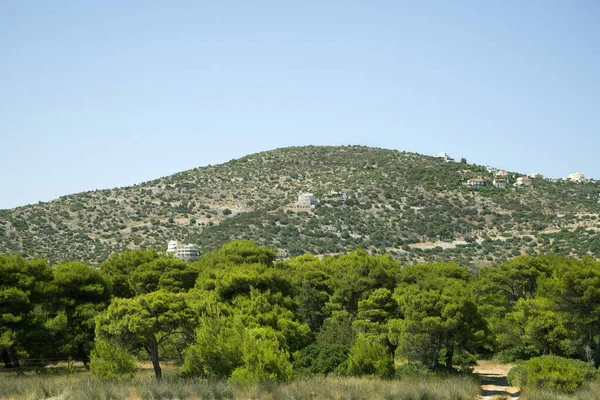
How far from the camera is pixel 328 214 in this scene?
4016 inches

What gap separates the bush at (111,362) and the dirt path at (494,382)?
1503 centimetres

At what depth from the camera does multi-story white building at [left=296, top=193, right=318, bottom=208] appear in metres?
104

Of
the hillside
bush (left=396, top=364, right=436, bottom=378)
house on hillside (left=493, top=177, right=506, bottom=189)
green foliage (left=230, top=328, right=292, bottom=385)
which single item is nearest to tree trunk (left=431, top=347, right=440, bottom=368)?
bush (left=396, top=364, right=436, bottom=378)

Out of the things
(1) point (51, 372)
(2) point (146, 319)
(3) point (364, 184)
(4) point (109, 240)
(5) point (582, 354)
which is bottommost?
(5) point (582, 354)

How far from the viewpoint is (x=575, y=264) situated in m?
32.4

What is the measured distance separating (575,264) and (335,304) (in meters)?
14.1

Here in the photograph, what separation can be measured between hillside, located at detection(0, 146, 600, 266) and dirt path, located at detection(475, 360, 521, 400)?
4019cm

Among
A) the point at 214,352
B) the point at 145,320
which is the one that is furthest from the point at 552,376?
the point at 145,320

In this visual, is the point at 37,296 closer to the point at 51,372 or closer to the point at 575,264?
the point at 51,372

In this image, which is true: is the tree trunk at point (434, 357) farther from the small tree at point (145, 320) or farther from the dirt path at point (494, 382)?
the small tree at point (145, 320)

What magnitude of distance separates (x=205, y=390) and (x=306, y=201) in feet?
273

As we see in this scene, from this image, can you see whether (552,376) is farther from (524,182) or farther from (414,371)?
(524,182)

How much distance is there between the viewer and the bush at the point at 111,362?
25016 millimetres

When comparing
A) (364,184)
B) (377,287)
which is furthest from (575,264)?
(364,184)
